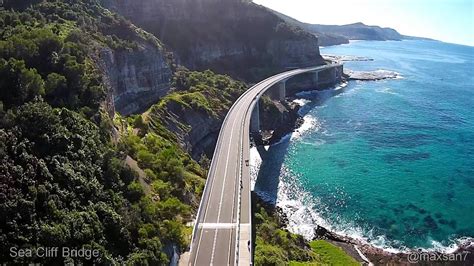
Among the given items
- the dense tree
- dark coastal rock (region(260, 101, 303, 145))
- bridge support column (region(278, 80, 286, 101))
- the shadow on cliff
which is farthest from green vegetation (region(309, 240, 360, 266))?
bridge support column (region(278, 80, 286, 101))

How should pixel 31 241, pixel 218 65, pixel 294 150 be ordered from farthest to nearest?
pixel 218 65
pixel 294 150
pixel 31 241

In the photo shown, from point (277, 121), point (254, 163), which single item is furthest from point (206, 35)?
point (254, 163)

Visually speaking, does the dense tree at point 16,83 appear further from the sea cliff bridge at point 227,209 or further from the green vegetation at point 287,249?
the green vegetation at point 287,249

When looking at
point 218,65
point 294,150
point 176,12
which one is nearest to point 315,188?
point 294,150

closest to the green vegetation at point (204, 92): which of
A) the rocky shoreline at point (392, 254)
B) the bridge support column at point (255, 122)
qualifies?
the bridge support column at point (255, 122)

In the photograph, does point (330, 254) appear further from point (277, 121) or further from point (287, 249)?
point (277, 121)

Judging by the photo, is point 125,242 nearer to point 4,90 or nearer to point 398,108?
point 4,90
